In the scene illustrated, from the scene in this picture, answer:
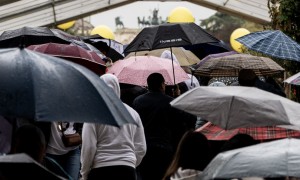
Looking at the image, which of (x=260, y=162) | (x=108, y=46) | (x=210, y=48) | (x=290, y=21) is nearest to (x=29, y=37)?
(x=108, y=46)

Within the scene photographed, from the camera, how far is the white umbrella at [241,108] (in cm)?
693

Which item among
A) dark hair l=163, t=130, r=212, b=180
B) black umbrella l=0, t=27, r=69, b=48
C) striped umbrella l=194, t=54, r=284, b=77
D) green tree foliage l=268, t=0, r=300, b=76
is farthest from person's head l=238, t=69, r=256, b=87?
dark hair l=163, t=130, r=212, b=180

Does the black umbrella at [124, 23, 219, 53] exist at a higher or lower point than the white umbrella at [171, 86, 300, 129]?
lower

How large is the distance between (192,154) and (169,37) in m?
5.22

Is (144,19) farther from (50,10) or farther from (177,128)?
(177,128)

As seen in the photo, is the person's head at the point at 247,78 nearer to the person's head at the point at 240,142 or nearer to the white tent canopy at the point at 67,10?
the person's head at the point at 240,142

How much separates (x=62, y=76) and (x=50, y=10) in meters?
17.6

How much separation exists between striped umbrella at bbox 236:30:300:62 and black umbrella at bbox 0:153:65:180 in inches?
268

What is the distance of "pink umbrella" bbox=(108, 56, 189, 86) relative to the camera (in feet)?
36.8

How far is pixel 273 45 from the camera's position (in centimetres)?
1169

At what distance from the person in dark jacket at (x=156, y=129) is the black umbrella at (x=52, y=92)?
10.9ft

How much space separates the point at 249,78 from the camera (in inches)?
396

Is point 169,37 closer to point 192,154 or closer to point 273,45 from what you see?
point 273,45

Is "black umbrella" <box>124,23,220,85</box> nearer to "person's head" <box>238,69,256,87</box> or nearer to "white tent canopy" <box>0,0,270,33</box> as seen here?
"person's head" <box>238,69,256,87</box>
